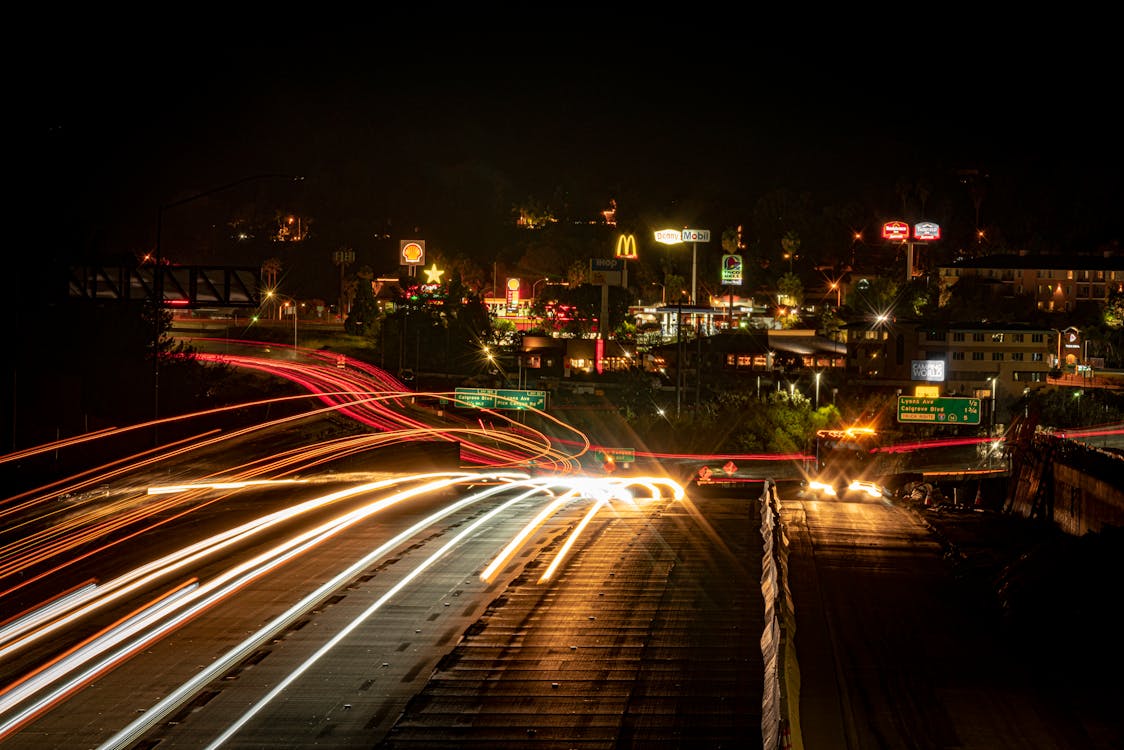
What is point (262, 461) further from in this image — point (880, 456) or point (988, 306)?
point (988, 306)

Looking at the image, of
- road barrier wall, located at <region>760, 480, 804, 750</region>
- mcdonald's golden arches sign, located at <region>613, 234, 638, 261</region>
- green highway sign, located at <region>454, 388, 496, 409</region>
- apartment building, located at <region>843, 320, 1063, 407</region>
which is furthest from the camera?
mcdonald's golden arches sign, located at <region>613, 234, 638, 261</region>

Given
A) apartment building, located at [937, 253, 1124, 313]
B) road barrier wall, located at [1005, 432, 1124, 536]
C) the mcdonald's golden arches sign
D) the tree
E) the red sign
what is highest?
the red sign

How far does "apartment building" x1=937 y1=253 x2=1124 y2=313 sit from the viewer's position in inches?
5792

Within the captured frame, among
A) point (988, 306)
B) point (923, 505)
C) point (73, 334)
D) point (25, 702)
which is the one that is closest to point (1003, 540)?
point (923, 505)

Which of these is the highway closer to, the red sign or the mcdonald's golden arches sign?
the mcdonald's golden arches sign

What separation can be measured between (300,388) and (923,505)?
51368 millimetres

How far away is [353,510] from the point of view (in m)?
30.6

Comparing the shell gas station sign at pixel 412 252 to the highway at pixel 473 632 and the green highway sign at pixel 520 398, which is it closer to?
the green highway sign at pixel 520 398

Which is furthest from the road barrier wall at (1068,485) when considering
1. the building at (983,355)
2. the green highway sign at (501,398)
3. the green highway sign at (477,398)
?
the building at (983,355)

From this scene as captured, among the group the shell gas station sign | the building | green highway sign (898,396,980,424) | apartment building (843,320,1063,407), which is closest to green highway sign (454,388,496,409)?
green highway sign (898,396,980,424)

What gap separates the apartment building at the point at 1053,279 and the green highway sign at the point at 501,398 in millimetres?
103178

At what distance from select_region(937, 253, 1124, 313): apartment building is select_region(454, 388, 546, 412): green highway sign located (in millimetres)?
103178

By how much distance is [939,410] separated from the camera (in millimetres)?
64812

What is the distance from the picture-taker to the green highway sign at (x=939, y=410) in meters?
64.5
